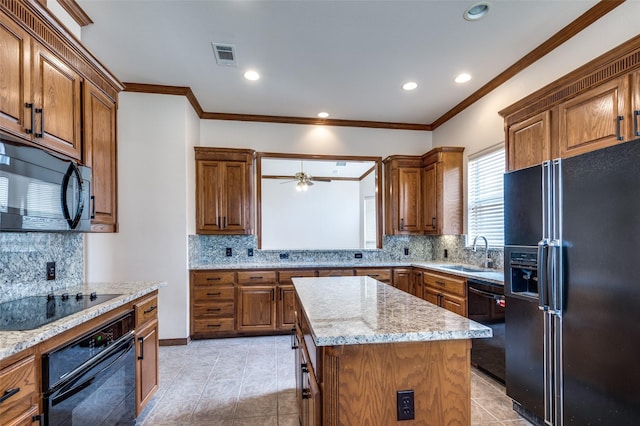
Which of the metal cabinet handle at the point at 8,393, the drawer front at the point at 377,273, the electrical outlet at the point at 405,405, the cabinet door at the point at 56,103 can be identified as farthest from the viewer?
the drawer front at the point at 377,273

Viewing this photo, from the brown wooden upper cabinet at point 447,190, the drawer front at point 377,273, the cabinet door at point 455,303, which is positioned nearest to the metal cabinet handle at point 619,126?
the cabinet door at point 455,303

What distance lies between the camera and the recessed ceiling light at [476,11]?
2.36m

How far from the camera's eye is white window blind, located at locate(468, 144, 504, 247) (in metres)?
3.55

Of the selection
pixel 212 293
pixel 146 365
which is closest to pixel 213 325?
pixel 212 293

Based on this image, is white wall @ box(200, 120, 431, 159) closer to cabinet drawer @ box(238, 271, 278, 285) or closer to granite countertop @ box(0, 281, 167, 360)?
cabinet drawer @ box(238, 271, 278, 285)

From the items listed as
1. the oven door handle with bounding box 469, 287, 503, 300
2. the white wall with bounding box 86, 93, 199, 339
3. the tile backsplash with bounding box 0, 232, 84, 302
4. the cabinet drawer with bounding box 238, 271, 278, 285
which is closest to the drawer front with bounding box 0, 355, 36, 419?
the tile backsplash with bounding box 0, 232, 84, 302

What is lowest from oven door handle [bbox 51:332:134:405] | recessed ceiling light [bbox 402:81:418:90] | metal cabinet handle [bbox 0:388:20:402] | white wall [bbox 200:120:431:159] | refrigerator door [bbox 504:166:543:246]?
oven door handle [bbox 51:332:134:405]

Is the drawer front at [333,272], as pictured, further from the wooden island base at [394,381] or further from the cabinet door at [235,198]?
the wooden island base at [394,381]

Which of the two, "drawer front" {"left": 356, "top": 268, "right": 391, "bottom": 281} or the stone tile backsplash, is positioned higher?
the stone tile backsplash

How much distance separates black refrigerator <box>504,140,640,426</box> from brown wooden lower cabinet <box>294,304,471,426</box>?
97 cm

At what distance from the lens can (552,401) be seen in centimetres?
196

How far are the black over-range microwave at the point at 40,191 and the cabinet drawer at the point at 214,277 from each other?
201 cm

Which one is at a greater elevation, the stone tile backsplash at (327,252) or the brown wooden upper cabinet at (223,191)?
the brown wooden upper cabinet at (223,191)

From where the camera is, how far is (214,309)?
13.0 ft
